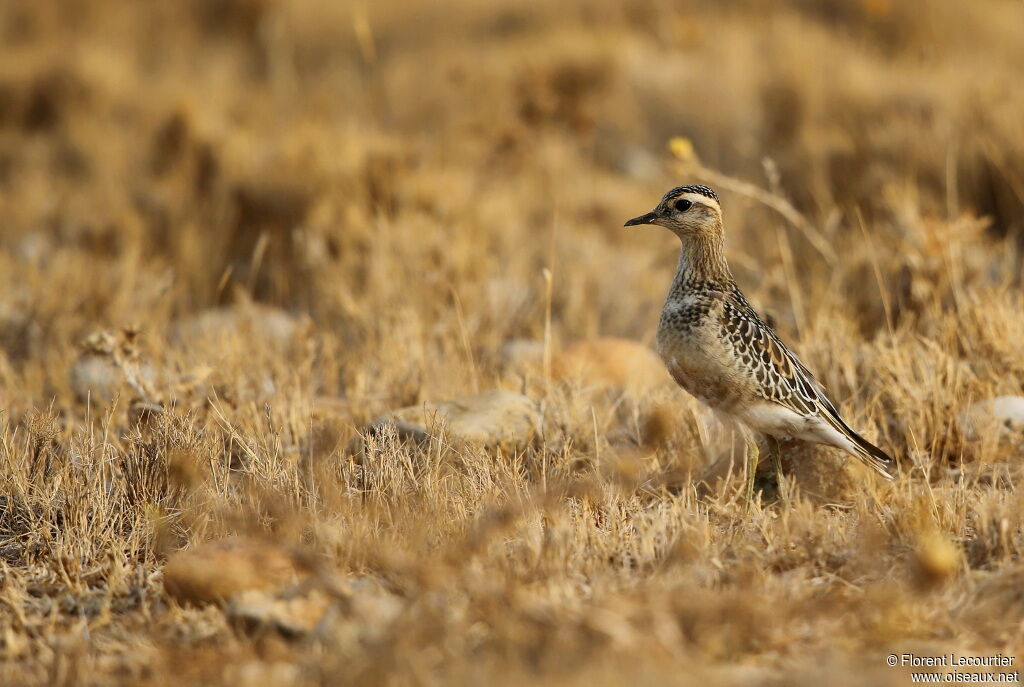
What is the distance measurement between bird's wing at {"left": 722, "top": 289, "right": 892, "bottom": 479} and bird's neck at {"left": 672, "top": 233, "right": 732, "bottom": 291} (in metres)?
0.17

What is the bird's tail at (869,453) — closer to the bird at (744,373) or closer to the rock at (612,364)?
the bird at (744,373)

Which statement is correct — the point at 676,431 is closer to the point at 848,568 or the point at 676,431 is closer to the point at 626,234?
the point at 848,568

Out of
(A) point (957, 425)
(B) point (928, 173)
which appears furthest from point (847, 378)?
(B) point (928, 173)

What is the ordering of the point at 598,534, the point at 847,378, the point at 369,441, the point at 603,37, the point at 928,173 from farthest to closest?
1. the point at 603,37
2. the point at 928,173
3. the point at 847,378
4. the point at 369,441
5. the point at 598,534

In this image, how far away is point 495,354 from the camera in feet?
21.9

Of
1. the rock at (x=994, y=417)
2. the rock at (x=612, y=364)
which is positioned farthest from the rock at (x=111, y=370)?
the rock at (x=994, y=417)

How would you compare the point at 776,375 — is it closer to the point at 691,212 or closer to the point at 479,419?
the point at 691,212

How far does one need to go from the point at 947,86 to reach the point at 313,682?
9.33 m

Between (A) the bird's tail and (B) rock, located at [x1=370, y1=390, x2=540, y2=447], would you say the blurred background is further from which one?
(A) the bird's tail

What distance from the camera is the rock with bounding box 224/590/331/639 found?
314 centimetres

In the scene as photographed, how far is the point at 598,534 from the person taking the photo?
3754 millimetres

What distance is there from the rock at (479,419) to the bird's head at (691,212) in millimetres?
910

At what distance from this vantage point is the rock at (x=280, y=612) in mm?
3145

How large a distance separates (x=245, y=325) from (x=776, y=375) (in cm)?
378
